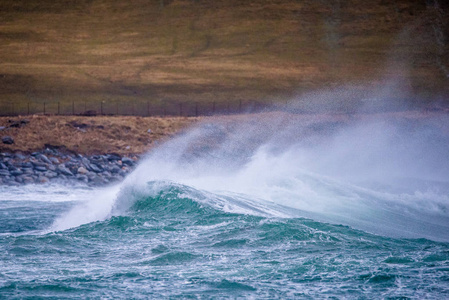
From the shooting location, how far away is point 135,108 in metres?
50.5

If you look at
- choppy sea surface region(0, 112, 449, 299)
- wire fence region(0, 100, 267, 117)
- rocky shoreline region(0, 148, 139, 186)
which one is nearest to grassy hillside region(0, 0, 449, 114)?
wire fence region(0, 100, 267, 117)

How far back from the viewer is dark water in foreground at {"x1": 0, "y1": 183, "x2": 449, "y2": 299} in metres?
11.7

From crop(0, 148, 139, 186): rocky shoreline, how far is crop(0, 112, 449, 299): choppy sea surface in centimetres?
221

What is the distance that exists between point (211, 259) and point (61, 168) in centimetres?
2151

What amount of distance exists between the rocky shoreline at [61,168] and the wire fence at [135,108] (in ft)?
33.4

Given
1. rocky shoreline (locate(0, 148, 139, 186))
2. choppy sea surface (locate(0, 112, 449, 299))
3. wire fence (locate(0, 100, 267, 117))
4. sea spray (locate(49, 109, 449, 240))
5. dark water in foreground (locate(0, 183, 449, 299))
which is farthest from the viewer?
wire fence (locate(0, 100, 267, 117))

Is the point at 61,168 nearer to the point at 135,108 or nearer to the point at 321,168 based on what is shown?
the point at 321,168

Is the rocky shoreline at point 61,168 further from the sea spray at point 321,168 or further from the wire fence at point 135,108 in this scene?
the wire fence at point 135,108

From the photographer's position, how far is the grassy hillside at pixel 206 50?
5684 centimetres

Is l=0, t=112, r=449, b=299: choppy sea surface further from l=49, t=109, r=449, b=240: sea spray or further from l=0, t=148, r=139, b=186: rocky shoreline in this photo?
l=0, t=148, r=139, b=186: rocky shoreline

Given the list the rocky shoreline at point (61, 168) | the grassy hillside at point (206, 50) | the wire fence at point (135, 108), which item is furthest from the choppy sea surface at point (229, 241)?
the grassy hillside at point (206, 50)

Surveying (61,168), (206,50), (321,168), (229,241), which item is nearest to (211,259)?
(229,241)

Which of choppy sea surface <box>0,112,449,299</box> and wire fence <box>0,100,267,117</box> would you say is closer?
choppy sea surface <box>0,112,449,299</box>

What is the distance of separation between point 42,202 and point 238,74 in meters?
43.6
